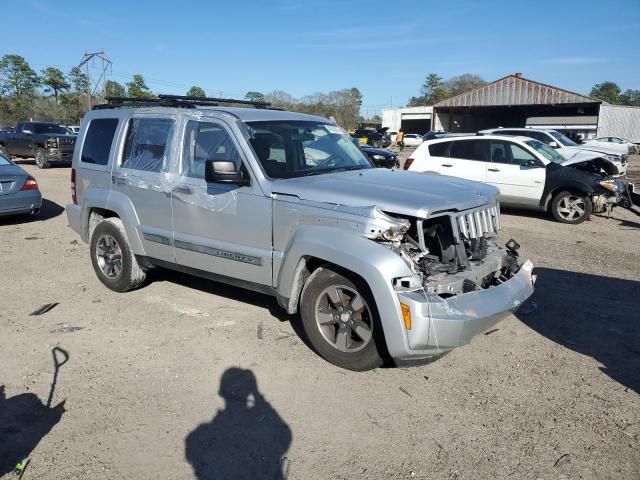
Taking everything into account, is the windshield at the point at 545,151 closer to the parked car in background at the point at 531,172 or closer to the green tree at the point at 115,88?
the parked car in background at the point at 531,172

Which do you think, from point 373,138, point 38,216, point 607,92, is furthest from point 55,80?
point 607,92

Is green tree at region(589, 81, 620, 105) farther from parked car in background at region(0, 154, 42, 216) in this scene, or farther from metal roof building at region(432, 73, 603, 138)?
parked car in background at region(0, 154, 42, 216)

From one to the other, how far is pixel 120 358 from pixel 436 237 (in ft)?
9.15

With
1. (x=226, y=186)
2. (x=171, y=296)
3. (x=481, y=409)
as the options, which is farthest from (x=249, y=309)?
(x=481, y=409)

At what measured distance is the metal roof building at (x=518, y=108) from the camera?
45.0 metres

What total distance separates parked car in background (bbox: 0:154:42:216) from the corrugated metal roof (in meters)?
44.9

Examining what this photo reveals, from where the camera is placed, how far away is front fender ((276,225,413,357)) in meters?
3.47

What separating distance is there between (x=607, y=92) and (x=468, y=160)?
350 ft

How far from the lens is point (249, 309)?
535cm

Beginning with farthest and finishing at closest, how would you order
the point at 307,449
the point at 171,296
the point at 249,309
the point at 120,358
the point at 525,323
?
the point at 171,296, the point at 249,309, the point at 525,323, the point at 120,358, the point at 307,449

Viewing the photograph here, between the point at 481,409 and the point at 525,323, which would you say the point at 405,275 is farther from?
the point at 525,323

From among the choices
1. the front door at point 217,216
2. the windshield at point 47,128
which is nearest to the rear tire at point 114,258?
the front door at point 217,216

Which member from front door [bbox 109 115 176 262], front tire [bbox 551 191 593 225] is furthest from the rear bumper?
front tire [bbox 551 191 593 225]

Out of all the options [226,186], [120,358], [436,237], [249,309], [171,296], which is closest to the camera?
[436,237]
